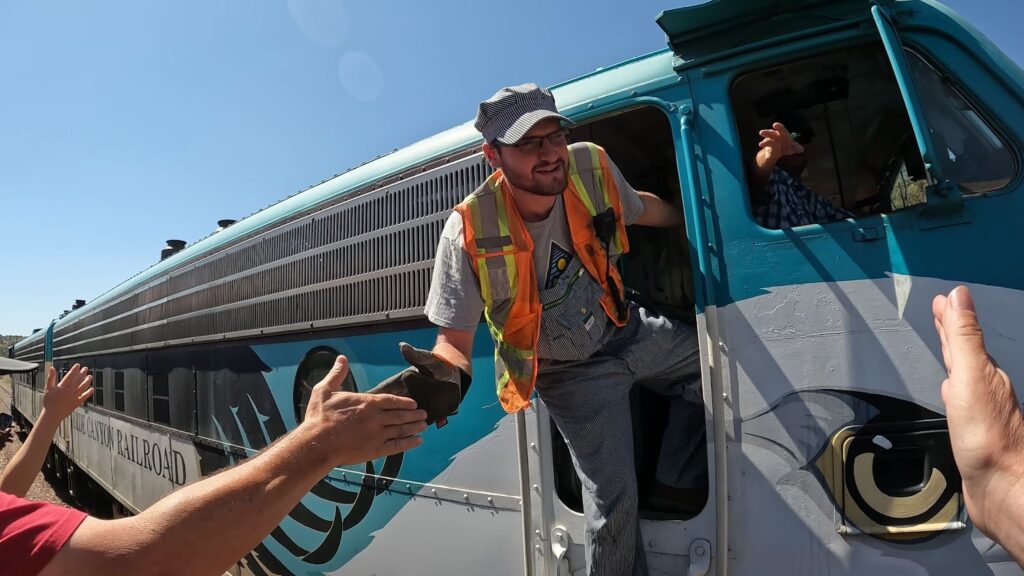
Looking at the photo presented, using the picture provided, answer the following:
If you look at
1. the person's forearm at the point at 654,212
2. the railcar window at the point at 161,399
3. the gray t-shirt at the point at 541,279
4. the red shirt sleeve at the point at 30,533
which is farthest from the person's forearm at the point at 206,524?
the railcar window at the point at 161,399

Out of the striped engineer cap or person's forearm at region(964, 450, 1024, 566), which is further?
the striped engineer cap

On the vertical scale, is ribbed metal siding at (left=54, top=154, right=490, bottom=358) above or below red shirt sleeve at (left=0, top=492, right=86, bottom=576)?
above

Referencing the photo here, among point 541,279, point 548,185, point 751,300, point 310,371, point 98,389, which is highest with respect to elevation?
point 548,185

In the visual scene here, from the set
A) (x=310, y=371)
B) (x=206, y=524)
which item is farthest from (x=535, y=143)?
(x=310, y=371)

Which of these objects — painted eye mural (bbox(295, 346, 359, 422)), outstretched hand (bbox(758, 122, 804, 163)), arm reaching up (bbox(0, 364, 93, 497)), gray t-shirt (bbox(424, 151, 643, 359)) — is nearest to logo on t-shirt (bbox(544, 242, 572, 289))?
gray t-shirt (bbox(424, 151, 643, 359))

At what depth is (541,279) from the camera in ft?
6.93

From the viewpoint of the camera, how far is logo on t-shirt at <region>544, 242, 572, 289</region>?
2.11m

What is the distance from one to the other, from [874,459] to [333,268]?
9.15 ft

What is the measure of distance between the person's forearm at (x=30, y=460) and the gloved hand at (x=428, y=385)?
6.09 feet

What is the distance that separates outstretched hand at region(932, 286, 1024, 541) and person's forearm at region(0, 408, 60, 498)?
302 centimetres

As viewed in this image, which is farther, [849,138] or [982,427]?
[849,138]

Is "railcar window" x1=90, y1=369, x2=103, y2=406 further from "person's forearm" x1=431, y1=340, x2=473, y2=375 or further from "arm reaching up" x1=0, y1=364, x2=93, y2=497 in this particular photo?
"person's forearm" x1=431, y1=340, x2=473, y2=375

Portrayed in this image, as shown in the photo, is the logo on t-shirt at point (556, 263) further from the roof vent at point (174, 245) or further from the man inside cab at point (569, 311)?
the roof vent at point (174, 245)

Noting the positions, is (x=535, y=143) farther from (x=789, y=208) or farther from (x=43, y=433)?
(x=43, y=433)
